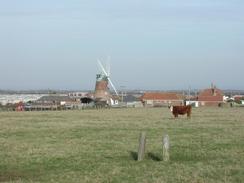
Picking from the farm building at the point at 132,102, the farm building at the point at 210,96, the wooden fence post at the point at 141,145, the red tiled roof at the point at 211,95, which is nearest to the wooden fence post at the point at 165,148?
the wooden fence post at the point at 141,145

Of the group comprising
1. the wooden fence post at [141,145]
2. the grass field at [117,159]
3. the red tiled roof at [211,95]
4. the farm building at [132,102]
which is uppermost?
the red tiled roof at [211,95]

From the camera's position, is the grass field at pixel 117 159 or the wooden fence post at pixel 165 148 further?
the wooden fence post at pixel 165 148

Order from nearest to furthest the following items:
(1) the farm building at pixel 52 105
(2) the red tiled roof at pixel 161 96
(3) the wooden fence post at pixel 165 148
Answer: (3) the wooden fence post at pixel 165 148
(1) the farm building at pixel 52 105
(2) the red tiled roof at pixel 161 96

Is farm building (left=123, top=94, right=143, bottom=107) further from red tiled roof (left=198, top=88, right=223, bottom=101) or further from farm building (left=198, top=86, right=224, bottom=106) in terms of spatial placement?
red tiled roof (left=198, top=88, right=223, bottom=101)

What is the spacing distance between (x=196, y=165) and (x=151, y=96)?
145 m

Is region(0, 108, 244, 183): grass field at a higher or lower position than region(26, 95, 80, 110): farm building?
lower

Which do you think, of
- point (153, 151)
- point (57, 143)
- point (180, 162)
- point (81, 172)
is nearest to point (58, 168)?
point (81, 172)

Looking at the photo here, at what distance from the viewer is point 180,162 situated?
650 inches

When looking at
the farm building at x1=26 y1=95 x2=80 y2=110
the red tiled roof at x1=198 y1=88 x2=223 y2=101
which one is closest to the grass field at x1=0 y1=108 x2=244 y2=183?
the farm building at x1=26 y1=95 x2=80 y2=110

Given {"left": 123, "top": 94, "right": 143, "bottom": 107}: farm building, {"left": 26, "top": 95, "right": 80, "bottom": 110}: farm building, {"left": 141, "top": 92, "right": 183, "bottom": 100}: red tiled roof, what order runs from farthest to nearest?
{"left": 141, "top": 92, "right": 183, "bottom": 100}: red tiled roof → {"left": 123, "top": 94, "right": 143, "bottom": 107}: farm building → {"left": 26, "top": 95, "right": 80, "bottom": 110}: farm building

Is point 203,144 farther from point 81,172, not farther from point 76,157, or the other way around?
point 81,172

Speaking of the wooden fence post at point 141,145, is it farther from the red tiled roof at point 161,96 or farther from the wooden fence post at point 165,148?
the red tiled roof at point 161,96

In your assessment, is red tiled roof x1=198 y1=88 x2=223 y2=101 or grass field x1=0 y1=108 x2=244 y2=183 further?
red tiled roof x1=198 y1=88 x2=223 y2=101

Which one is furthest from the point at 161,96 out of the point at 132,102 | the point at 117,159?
the point at 117,159
